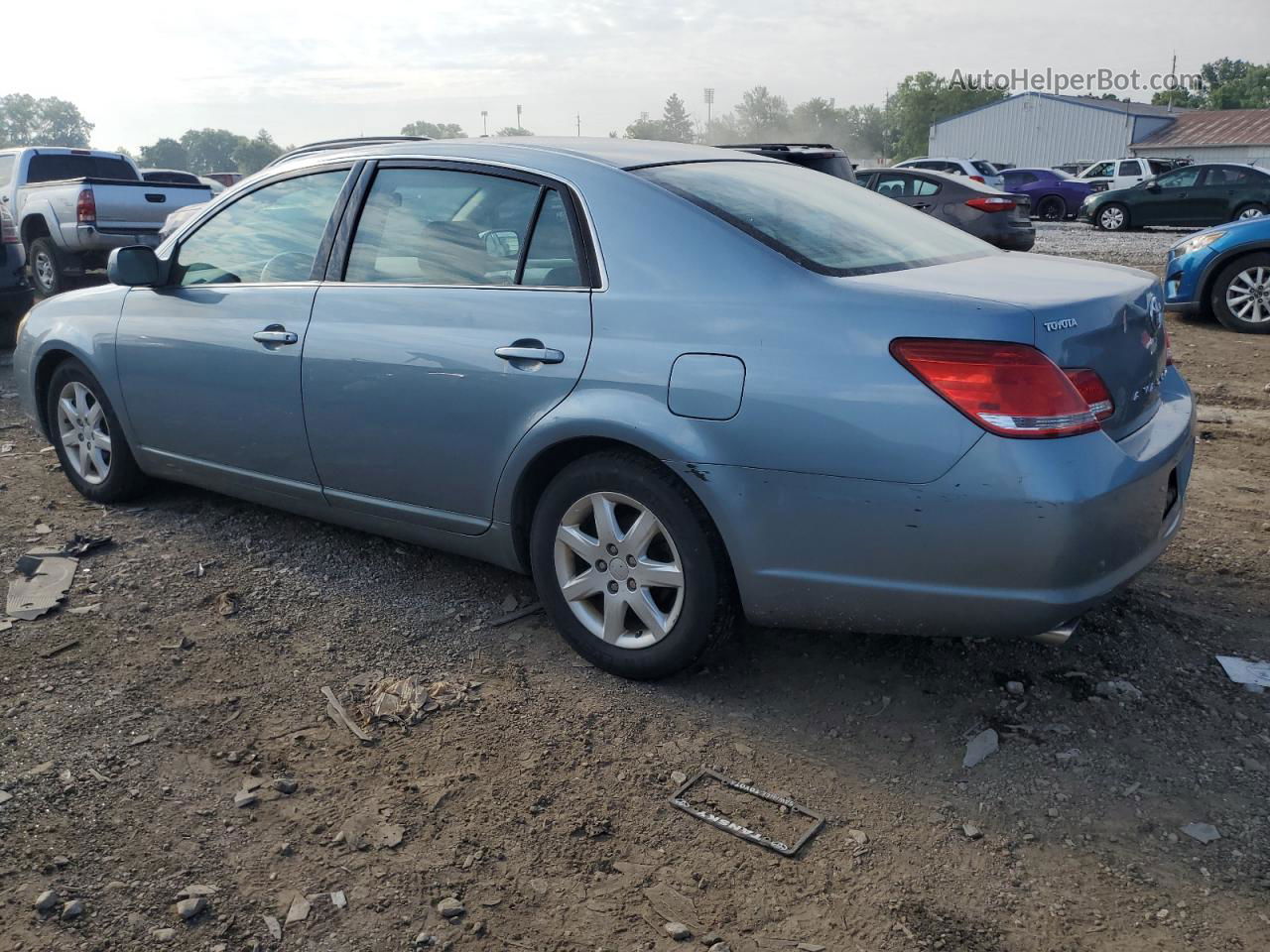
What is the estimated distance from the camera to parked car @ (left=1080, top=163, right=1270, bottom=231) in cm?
2125

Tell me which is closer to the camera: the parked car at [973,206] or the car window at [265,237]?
the car window at [265,237]

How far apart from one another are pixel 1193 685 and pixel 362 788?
2.47 metres

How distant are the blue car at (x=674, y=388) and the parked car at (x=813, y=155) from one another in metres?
4.76

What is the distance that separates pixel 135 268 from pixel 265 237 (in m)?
0.61

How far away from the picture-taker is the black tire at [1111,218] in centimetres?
2341

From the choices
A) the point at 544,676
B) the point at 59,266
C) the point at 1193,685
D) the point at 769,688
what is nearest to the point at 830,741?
the point at 769,688

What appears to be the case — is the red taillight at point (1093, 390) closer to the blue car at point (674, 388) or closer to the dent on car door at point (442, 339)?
the blue car at point (674, 388)

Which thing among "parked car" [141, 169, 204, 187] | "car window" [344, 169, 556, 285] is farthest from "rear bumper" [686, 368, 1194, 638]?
"parked car" [141, 169, 204, 187]

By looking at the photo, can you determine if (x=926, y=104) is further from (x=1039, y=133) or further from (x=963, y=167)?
(x=963, y=167)

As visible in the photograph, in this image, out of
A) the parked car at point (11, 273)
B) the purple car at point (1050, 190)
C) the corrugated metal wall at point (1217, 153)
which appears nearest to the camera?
the parked car at point (11, 273)

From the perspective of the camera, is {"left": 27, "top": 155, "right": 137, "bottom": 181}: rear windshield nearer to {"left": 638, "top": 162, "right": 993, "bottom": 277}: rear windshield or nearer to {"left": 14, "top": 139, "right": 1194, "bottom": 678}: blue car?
{"left": 14, "top": 139, "right": 1194, "bottom": 678}: blue car

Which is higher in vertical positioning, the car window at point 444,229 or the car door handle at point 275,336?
the car window at point 444,229

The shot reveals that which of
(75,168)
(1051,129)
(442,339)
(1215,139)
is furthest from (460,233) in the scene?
(1051,129)

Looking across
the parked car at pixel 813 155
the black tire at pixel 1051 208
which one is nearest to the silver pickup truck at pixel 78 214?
the parked car at pixel 813 155
